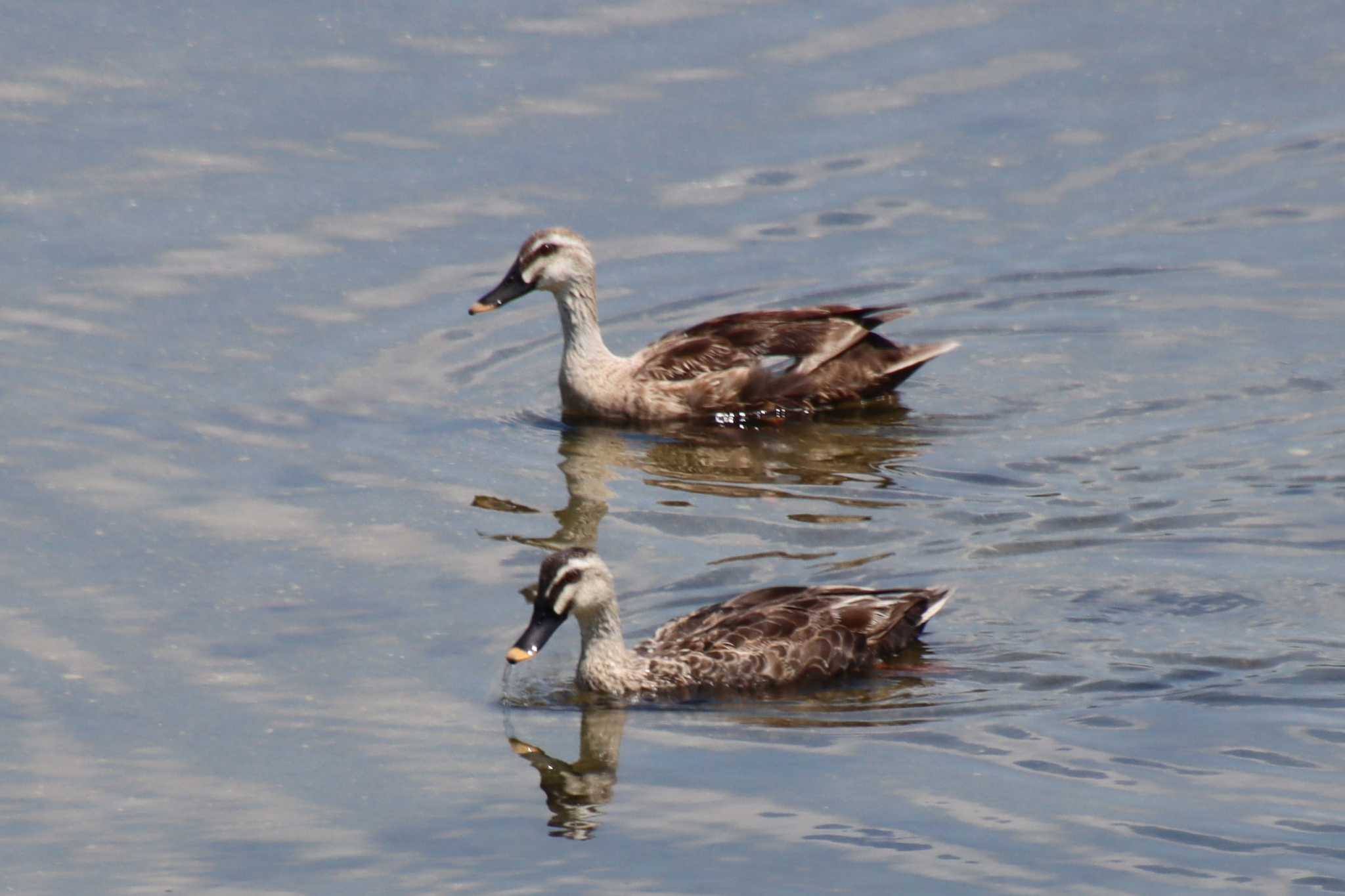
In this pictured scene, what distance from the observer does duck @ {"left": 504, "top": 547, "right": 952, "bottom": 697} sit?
1145 cm

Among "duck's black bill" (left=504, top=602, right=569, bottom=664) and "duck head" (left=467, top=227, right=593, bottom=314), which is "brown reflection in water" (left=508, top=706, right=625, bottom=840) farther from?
"duck head" (left=467, top=227, right=593, bottom=314)

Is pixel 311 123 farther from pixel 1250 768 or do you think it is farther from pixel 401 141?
pixel 1250 768

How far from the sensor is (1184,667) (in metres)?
11.3

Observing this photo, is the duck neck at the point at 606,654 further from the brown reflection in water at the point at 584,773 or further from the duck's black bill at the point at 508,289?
the duck's black bill at the point at 508,289

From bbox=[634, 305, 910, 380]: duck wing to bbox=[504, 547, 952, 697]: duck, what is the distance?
4.33m

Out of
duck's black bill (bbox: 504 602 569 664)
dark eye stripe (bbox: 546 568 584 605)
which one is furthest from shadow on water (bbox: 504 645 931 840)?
dark eye stripe (bbox: 546 568 584 605)

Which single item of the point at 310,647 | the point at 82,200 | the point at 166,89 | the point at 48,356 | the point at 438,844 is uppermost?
the point at 166,89

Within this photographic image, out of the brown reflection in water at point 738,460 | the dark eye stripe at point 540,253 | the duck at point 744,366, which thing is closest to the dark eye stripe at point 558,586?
the brown reflection in water at point 738,460

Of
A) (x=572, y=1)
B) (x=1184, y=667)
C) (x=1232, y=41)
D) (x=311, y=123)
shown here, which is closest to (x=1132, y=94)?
(x=1232, y=41)

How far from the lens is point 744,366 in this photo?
52.4 ft

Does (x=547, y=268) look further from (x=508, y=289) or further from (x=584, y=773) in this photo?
(x=584, y=773)

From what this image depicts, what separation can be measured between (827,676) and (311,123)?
9426 mm

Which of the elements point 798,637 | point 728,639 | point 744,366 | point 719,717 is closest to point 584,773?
point 719,717

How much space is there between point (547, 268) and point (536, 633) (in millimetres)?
5455
